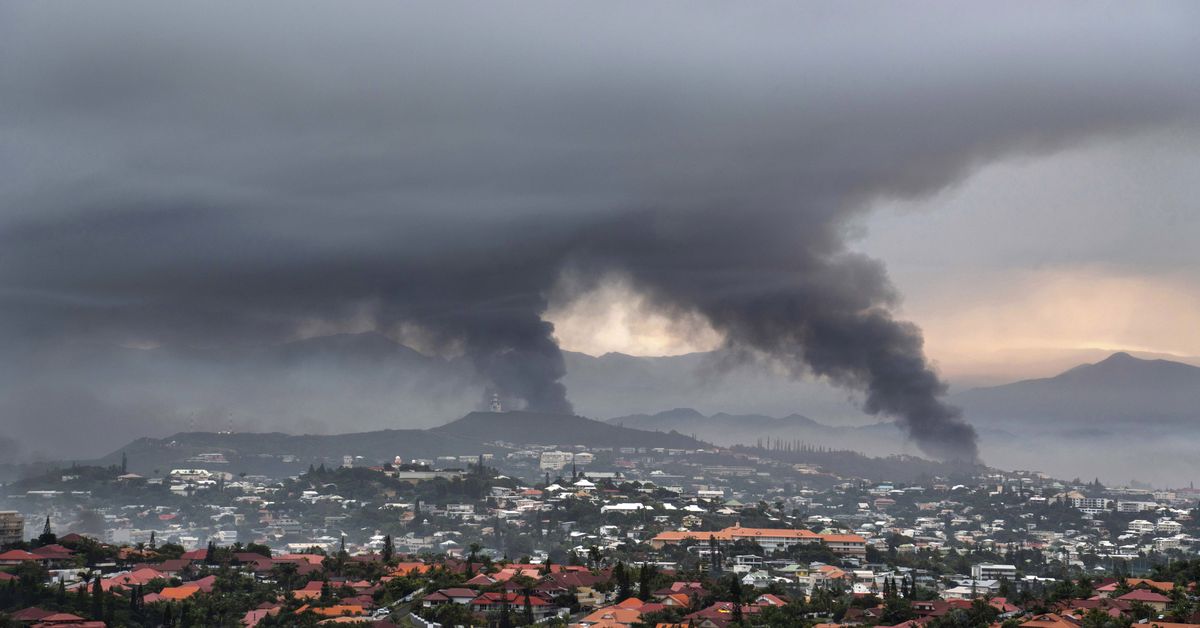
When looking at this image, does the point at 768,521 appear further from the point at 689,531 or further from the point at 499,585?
the point at 499,585

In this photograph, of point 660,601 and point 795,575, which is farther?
point 795,575

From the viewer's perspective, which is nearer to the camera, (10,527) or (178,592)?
(178,592)

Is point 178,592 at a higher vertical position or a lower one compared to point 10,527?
lower

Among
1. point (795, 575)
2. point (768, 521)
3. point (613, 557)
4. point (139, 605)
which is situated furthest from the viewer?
point (768, 521)

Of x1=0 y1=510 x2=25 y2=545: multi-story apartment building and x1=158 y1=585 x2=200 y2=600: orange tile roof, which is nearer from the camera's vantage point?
x1=158 y1=585 x2=200 y2=600: orange tile roof

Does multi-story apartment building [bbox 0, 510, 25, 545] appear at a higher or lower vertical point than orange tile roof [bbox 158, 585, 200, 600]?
higher

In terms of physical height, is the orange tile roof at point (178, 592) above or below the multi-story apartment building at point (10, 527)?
below

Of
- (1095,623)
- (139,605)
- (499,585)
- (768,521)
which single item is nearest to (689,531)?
(768,521)

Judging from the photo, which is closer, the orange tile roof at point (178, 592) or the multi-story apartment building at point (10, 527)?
the orange tile roof at point (178, 592)

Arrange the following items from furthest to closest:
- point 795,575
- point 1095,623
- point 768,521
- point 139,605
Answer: point 768,521 → point 795,575 → point 139,605 → point 1095,623
